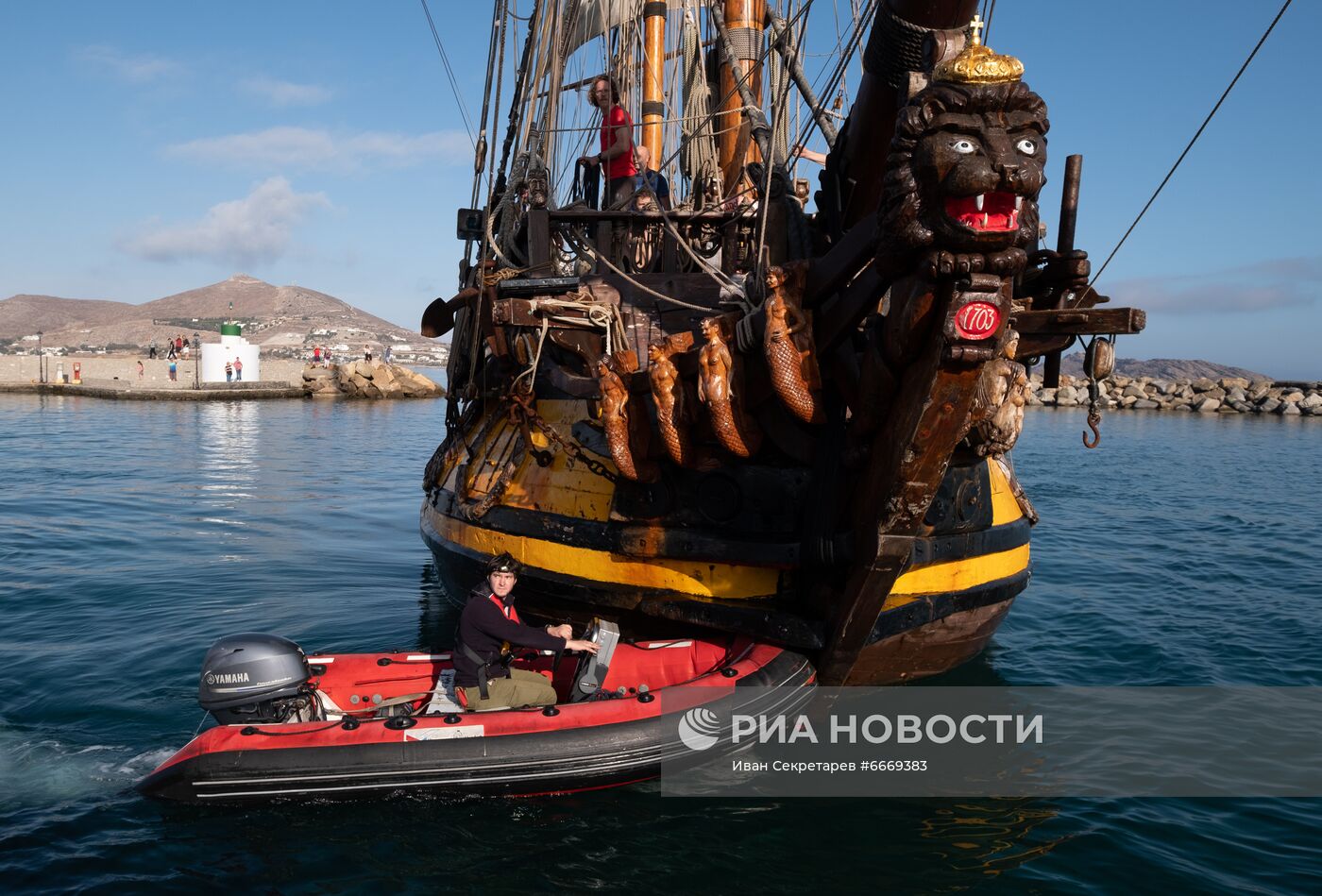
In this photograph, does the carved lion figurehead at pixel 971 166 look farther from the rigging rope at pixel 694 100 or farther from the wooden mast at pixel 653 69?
the wooden mast at pixel 653 69

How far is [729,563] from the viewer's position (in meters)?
6.75

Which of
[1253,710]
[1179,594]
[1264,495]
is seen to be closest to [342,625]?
Result: [1253,710]

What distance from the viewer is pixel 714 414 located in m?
6.14

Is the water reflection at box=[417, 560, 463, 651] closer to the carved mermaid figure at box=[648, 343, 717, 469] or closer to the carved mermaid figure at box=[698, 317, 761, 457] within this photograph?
the carved mermaid figure at box=[648, 343, 717, 469]

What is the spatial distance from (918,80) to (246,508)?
15555mm

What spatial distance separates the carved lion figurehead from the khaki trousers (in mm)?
3860

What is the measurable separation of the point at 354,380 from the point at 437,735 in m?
50.4

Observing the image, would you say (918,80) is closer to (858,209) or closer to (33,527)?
(858,209)

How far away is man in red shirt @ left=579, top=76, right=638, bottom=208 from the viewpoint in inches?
446

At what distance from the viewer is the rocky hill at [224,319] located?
4909 inches

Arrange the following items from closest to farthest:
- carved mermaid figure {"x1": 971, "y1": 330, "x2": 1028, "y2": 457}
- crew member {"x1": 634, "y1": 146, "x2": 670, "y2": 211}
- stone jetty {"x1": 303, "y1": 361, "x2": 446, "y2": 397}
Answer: carved mermaid figure {"x1": 971, "y1": 330, "x2": 1028, "y2": 457}
crew member {"x1": 634, "y1": 146, "x2": 670, "y2": 211}
stone jetty {"x1": 303, "y1": 361, "x2": 446, "y2": 397}

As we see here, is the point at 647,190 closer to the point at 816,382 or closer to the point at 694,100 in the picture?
the point at 816,382

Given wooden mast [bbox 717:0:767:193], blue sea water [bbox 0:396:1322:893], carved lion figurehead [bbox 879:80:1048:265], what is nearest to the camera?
carved lion figurehead [bbox 879:80:1048:265]

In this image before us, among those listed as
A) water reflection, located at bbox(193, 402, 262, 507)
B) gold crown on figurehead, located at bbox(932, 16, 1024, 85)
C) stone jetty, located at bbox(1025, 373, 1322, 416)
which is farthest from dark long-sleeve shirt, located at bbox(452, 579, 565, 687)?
stone jetty, located at bbox(1025, 373, 1322, 416)
